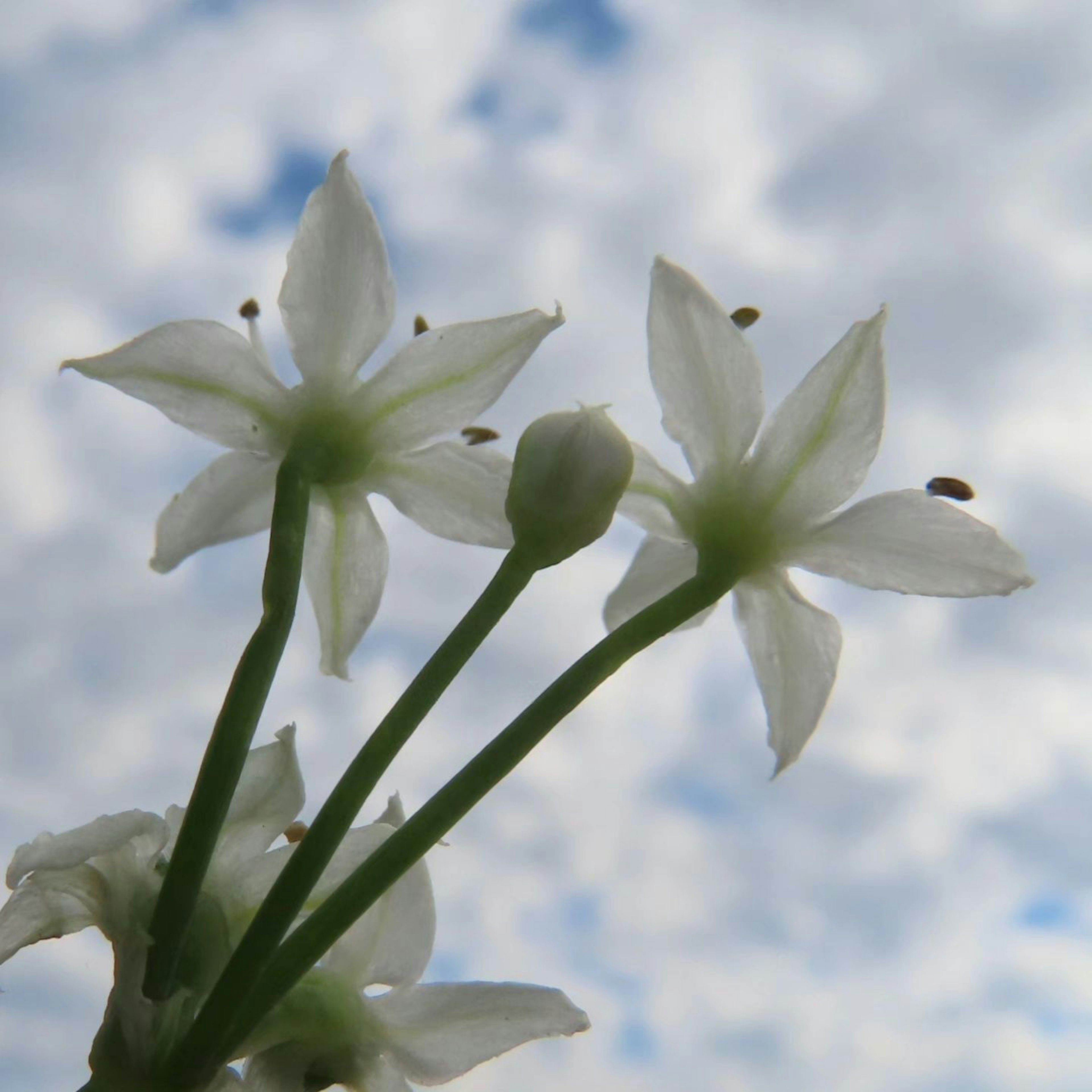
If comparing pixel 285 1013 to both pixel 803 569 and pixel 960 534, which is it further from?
pixel 960 534

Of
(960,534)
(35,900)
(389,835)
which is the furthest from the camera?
(960,534)

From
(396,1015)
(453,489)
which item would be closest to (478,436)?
(453,489)

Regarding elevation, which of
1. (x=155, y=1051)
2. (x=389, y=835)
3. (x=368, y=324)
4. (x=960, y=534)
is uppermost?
(x=368, y=324)

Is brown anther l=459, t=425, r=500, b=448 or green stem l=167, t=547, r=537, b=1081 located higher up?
brown anther l=459, t=425, r=500, b=448

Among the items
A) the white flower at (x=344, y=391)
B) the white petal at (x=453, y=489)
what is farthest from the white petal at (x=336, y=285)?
the white petal at (x=453, y=489)

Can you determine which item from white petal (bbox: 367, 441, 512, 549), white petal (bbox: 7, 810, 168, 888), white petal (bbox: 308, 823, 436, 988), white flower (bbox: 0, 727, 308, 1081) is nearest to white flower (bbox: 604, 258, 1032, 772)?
white petal (bbox: 367, 441, 512, 549)

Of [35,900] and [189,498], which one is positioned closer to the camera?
[35,900]

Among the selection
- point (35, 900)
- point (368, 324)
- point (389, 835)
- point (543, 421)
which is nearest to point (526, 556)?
point (543, 421)

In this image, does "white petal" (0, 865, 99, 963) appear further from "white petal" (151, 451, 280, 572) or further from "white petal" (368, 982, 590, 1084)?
"white petal" (151, 451, 280, 572)
